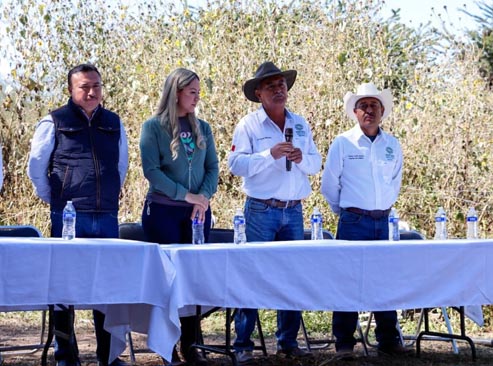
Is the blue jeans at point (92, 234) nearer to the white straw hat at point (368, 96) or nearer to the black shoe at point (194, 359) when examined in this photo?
the black shoe at point (194, 359)

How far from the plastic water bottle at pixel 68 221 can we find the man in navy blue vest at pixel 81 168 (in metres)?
0.18

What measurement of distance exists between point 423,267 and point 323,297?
0.65 metres

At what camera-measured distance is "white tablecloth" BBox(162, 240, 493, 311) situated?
219 inches

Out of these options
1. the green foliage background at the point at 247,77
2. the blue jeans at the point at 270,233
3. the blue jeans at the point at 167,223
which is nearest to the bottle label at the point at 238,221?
the blue jeans at the point at 167,223

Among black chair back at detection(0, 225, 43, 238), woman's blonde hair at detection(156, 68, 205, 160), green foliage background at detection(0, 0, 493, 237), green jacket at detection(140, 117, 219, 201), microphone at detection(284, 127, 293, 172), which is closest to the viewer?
green jacket at detection(140, 117, 219, 201)

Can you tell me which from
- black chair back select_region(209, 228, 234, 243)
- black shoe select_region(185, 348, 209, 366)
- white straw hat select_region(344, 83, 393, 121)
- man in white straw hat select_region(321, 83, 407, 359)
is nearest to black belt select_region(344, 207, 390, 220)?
man in white straw hat select_region(321, 83, 407, 359)

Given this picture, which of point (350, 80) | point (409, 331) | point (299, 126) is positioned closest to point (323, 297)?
point (299, 126)

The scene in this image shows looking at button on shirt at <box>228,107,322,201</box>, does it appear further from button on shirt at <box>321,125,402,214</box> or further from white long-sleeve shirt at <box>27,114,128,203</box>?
white long-sleeve shirt at <box>27,114,128,203</box>

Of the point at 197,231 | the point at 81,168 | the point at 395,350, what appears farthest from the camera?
the point at 395,350

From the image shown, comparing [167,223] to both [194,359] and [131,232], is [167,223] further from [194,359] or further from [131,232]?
[194,359]

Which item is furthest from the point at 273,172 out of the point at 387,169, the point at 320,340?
the point at 320,340

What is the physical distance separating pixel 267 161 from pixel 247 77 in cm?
373

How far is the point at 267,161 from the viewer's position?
6512 millimetres

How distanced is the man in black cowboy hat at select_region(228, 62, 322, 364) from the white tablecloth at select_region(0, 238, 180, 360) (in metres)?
1.19
